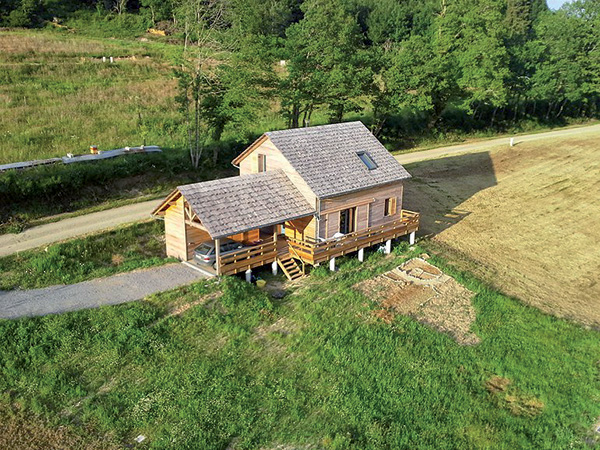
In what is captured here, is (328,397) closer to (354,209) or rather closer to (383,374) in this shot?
(383,374)

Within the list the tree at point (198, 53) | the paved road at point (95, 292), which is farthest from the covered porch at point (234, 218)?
the tree at point (198, 53)

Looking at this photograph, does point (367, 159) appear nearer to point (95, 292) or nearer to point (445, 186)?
point (445, 186)

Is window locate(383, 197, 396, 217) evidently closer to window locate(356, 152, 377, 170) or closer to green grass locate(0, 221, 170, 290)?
window locate(356, 152, 377, 170)

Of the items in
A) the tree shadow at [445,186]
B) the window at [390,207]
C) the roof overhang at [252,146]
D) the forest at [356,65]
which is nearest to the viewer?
the roof overhang at [252,146]

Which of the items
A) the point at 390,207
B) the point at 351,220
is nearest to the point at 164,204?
the point at 351,220

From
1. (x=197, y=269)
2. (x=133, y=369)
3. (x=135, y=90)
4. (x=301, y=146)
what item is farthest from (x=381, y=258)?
(x=135, y=90)

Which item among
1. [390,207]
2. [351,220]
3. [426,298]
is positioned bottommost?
[426,298]

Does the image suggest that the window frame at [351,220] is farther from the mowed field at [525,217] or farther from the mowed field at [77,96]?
the mowed field at [77,96]
